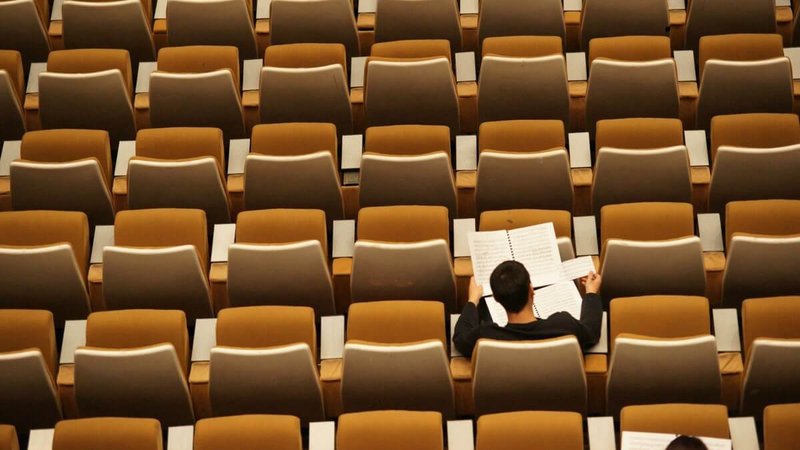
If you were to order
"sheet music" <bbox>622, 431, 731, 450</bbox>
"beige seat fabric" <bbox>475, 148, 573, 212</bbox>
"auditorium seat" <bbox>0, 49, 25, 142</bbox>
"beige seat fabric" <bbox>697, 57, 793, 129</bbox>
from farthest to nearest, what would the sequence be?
"auditorium seat" <bbox>0, 49, 25, 142</bbox> → "beige seat fabric" <bbox>697, 57, 793, 129</bbox> → "beige seat fabric" <bbox>475, 148, 573, 212</bbox> → "sheet music" <bbox>622, 431, 731, 450</bbox>

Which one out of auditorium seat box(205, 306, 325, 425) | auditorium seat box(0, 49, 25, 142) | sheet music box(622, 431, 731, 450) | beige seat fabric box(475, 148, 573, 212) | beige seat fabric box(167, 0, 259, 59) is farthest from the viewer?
beige seat fabric box(167, 0, 259, 59)

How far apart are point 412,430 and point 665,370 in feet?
0.90

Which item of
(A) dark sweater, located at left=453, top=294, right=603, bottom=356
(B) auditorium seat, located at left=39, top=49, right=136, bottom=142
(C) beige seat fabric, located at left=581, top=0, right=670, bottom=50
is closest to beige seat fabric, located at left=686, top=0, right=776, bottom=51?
(C) beige seat fabric, located at left=581, top=0, right=670, bottom=50

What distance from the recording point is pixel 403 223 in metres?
1.56

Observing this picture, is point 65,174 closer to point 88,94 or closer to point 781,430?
point 88,94

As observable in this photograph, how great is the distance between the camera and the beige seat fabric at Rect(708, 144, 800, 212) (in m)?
1.58

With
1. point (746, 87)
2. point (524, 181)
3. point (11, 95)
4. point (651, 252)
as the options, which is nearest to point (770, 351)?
point (651, 252)

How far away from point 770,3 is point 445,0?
0.47 metres

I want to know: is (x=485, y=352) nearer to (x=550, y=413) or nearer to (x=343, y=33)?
(x=550, y=413)

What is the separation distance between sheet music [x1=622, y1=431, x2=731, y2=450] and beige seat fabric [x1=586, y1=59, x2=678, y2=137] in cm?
59

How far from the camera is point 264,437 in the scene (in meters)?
1.32

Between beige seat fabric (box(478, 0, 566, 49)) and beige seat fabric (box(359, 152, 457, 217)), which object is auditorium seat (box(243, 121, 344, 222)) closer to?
beige seat fabric (box(359, 152, 457, 217))

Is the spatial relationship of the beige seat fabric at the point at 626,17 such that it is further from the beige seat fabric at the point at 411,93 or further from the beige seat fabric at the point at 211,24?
the beige seat fabric at the point at 211,24

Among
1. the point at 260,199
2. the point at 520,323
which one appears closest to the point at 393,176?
the point at 260,199
